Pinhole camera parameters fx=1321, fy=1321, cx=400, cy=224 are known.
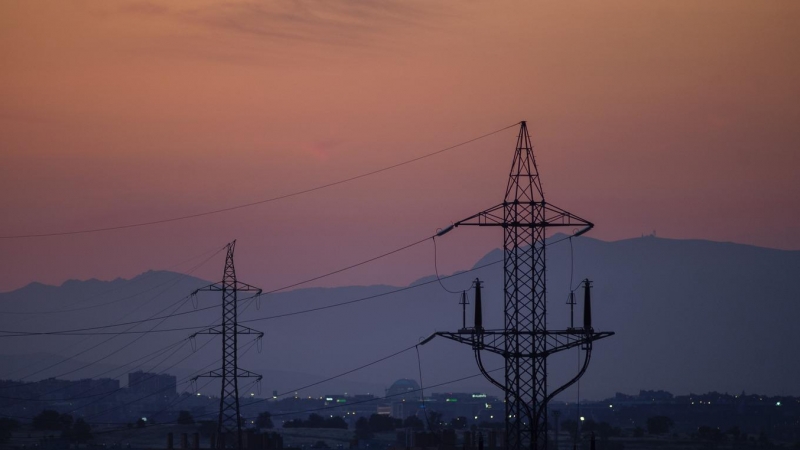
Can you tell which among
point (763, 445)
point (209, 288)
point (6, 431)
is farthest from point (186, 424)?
point (209, 288)

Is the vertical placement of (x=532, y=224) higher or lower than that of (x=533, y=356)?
higher

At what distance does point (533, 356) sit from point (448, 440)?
214 ft

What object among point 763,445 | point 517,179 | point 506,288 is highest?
point 517,179

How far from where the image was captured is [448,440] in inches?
4742

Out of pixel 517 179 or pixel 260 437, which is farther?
pixel 260 437

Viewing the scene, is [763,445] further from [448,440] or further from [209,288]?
[209,288]

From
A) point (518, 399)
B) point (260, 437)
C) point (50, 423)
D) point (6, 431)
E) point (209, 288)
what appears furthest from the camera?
point (50, 423)

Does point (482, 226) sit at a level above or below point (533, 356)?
above

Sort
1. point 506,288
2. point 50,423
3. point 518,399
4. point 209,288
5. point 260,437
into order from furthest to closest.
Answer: point 50,423
point 260,437
point 209,288
point 506,288
point 518,399

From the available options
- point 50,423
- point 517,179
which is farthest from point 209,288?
point 50,423

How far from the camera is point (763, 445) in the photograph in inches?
7141

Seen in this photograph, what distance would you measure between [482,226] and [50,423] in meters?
128

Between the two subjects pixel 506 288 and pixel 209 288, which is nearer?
pixel 506 288

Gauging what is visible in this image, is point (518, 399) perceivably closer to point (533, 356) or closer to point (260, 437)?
point (533, 356)
